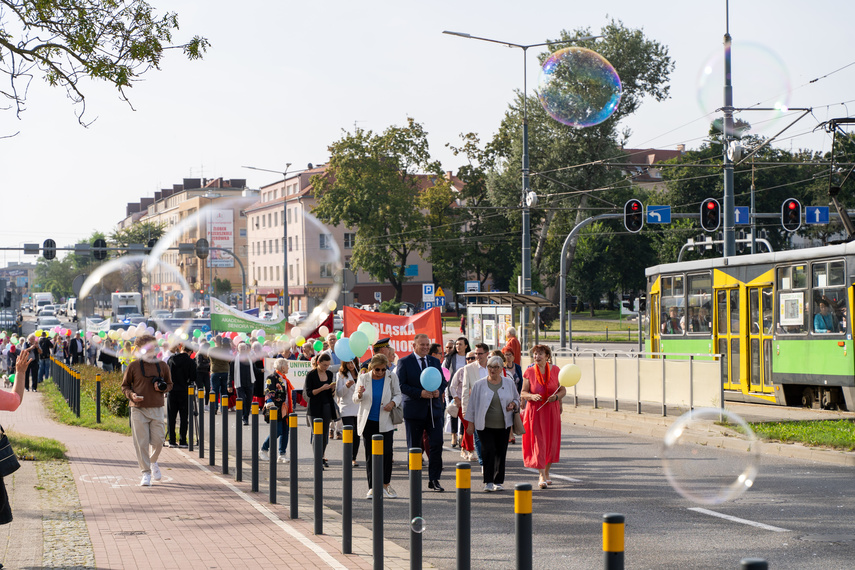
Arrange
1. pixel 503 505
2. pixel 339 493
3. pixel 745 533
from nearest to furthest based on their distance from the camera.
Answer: pixel 745 533, pixel 503 505, pixel 339 493

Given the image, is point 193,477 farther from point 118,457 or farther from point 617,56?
point 617,56

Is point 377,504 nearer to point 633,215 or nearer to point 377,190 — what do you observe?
point 633,215

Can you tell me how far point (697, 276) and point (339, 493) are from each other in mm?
13599

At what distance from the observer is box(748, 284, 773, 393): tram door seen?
66.3ft

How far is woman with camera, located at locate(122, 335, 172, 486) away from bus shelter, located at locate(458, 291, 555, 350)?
12712 mm

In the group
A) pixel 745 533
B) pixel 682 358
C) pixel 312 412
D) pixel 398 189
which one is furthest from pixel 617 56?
pixel 745 533

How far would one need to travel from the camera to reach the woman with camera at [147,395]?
1163cm

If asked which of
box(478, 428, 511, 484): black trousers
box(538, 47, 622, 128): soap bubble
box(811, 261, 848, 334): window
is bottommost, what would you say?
box(478, 428, 511, 484): black trousers

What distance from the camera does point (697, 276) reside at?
22984 millimetres

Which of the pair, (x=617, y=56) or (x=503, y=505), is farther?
(x=617, y=56)

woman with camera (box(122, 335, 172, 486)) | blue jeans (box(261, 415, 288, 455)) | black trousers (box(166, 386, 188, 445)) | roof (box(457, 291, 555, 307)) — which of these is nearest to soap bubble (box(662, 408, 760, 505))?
blue jeans (box(261, 415, 288, 455))

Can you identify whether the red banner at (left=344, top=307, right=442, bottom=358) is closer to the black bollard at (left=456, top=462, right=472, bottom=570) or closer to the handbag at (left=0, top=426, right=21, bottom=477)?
the handbag at (left=0, top=426, right=21, bottom=477)

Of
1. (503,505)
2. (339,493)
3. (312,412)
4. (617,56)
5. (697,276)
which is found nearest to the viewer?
(503,505)

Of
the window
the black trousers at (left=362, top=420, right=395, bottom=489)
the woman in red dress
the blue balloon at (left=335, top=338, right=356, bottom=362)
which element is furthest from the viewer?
the window
